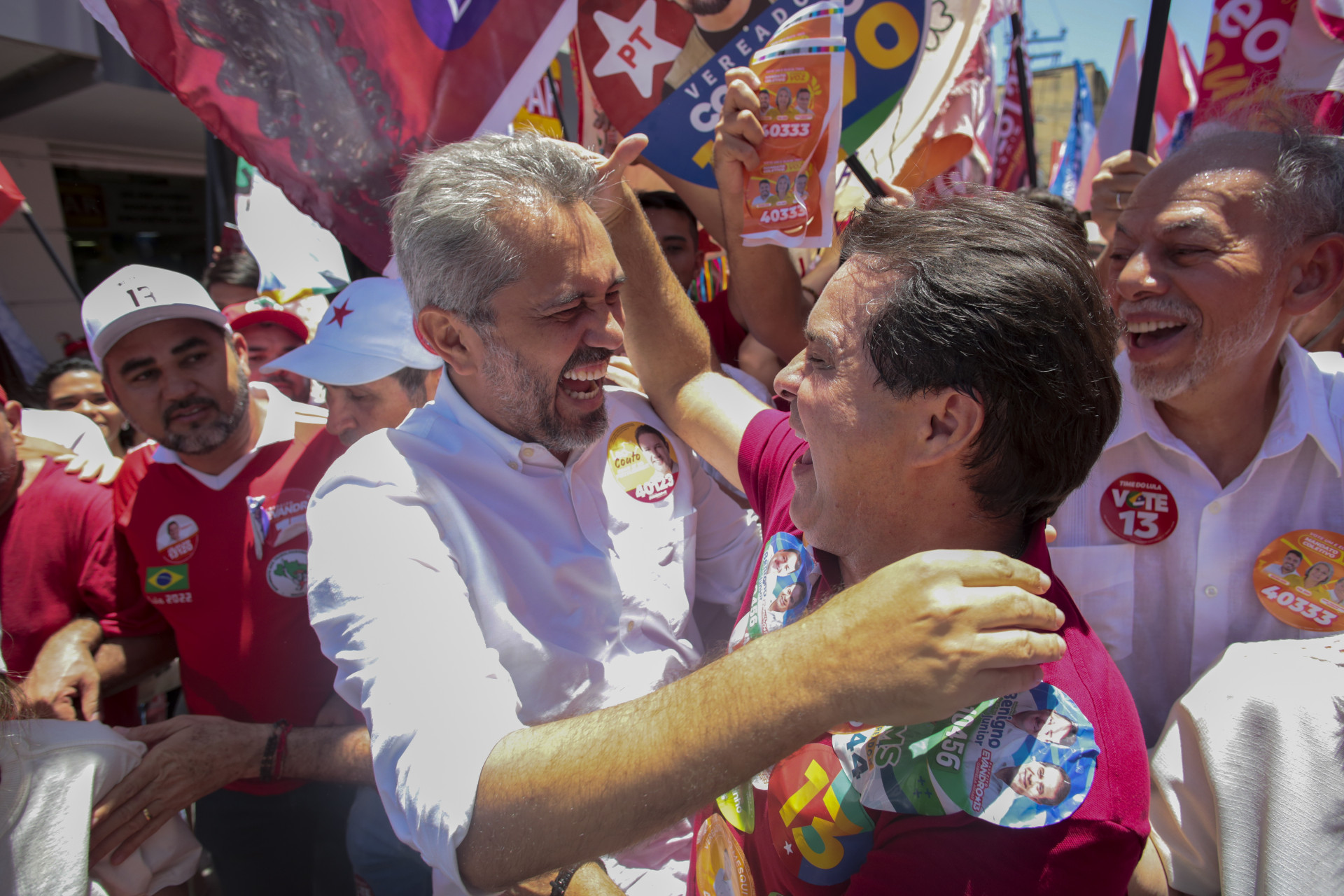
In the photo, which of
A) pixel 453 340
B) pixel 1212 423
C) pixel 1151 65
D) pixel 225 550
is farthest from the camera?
pixel 225 550

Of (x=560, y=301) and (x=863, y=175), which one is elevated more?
(x=863, y=175)

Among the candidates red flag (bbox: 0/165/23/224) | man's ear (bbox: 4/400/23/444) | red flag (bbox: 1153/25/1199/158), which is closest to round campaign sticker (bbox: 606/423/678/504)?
red flag (bbox: 0/165/23/224)

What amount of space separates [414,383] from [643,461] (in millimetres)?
1127

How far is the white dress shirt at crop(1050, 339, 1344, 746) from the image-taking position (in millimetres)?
1790

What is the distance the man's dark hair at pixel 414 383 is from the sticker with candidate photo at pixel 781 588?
1.57 metres

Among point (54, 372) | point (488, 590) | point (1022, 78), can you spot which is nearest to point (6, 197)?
point (488, 590)

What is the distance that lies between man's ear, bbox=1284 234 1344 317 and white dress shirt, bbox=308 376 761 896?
1.57 m

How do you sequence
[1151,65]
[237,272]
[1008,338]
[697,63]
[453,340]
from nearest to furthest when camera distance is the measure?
[1008,338]
[453,340]
[1151,65]
[697,63]
[237,272]

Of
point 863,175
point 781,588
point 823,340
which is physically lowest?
point 781,588

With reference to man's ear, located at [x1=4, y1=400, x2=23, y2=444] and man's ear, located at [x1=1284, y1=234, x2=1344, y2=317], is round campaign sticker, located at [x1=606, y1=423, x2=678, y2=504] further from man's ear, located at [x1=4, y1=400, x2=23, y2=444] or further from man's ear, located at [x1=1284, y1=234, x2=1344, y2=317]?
man's ear, located at [x1=4, y1=400, x2=23, y2=444]

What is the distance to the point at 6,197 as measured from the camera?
2.32 m

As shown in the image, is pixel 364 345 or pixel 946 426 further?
pixel 364 345

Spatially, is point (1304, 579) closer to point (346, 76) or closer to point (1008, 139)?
point (346, 76)

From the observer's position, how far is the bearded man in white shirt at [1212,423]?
5.93 ft
